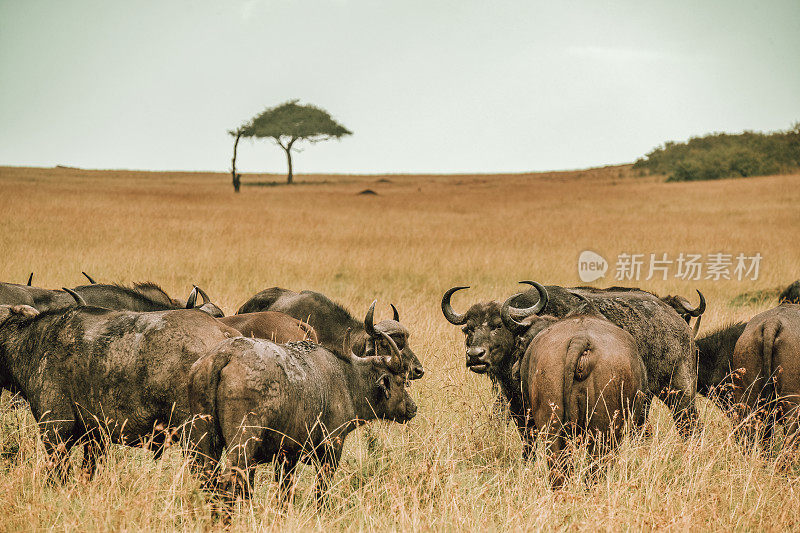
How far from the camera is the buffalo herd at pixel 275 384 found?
4.31 metres

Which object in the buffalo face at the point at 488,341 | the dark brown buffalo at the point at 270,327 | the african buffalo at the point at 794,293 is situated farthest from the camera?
the african buffalo at the point at 794,293

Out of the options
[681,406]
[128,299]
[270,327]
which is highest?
[128,299]

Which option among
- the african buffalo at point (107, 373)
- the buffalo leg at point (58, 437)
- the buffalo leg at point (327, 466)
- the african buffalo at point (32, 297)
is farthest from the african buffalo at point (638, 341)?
the african buffalo at point (32, 297)

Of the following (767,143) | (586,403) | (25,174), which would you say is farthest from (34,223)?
(767,143)

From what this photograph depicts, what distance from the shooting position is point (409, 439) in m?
6.41

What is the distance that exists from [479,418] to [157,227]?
19941mm

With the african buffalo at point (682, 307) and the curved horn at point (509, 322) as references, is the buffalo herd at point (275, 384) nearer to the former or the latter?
the curved horn at point (509, 322)

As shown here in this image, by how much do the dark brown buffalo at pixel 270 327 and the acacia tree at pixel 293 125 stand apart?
5212 centimetres

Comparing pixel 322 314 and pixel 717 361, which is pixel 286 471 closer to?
pixel 322 314

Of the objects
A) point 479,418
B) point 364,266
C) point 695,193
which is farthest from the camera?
point 695,193

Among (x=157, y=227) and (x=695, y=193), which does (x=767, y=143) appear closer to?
(x=695, y=193)

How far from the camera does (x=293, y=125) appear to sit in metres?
60.5

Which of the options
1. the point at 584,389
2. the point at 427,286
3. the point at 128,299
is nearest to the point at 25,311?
the point at 128,299

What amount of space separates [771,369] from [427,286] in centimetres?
1096
